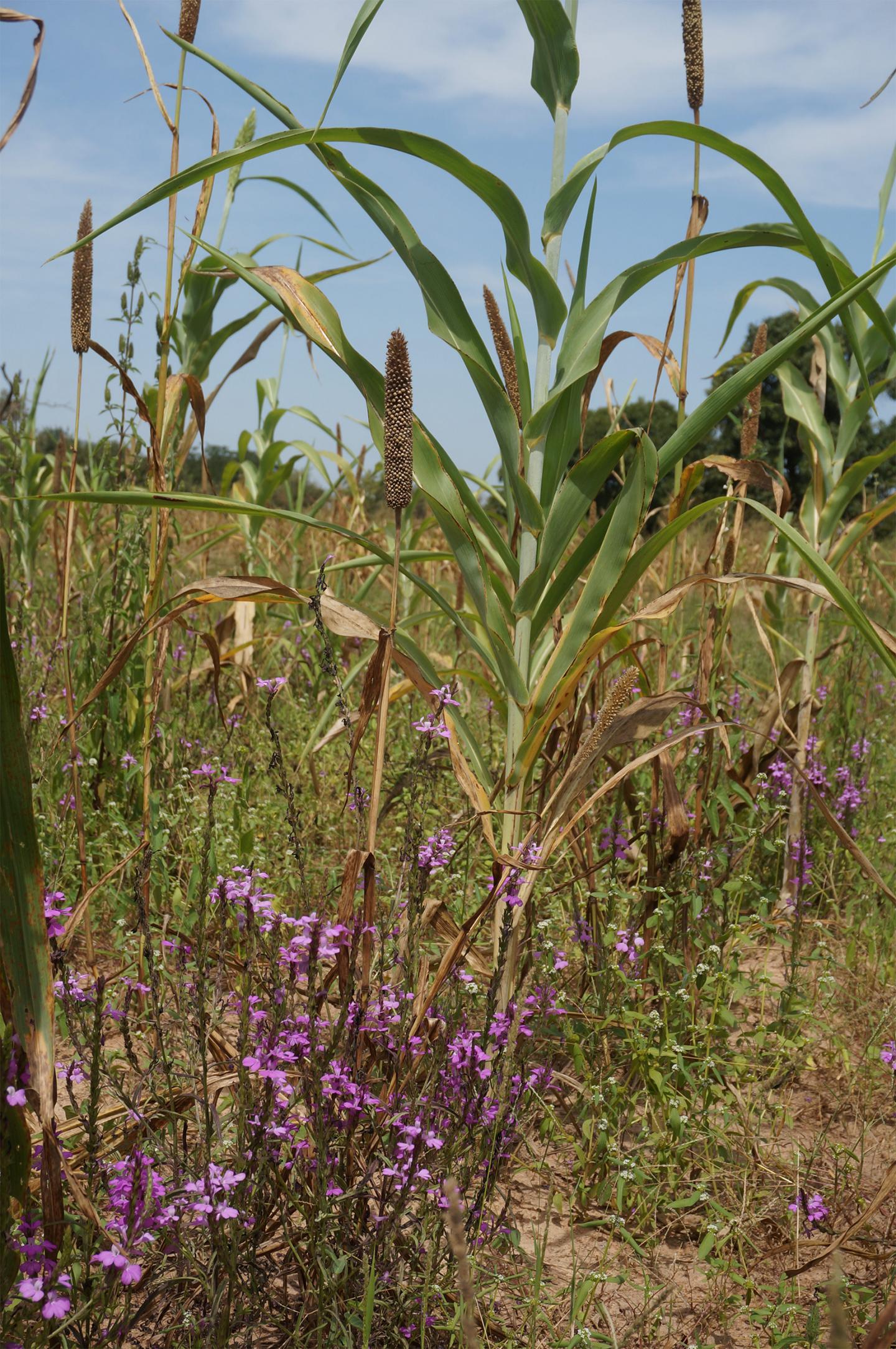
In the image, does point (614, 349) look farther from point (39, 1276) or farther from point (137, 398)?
point (39, 1276)

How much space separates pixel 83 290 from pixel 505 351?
0.88m

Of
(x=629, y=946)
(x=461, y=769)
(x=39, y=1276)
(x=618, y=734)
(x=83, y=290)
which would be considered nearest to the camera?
(x=39, y=1276)

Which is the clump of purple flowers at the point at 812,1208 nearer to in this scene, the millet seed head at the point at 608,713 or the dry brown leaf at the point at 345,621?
the millet seed head at the point at 608,713

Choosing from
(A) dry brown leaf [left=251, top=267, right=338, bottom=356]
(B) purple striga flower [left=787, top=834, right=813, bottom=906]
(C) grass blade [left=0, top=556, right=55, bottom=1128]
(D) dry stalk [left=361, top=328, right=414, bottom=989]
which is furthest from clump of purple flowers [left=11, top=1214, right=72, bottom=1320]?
(B) purple striga flower [left=787, top=834, right=813, bottom=906]

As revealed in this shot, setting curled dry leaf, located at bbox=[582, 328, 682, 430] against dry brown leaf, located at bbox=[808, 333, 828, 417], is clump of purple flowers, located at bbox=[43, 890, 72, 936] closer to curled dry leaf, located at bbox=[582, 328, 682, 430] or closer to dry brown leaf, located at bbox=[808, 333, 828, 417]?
curled dry leaf, located at bbox=[582, 328, 682, 430]

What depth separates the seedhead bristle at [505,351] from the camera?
188 cm

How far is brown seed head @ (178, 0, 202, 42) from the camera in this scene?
6.59 feet

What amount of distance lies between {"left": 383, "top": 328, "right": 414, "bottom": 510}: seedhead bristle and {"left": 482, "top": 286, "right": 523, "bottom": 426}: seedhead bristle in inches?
20.0

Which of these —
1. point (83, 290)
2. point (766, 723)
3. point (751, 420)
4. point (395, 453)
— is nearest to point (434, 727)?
point (395, 453)

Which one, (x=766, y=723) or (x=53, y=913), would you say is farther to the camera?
(x=766, y=723)

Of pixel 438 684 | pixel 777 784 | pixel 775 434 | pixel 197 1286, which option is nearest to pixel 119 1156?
pixel 197 1286

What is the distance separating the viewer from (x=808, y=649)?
116 inches

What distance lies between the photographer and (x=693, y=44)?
2.11 meters

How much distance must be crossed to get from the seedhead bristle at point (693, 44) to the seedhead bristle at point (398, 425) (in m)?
1.16
